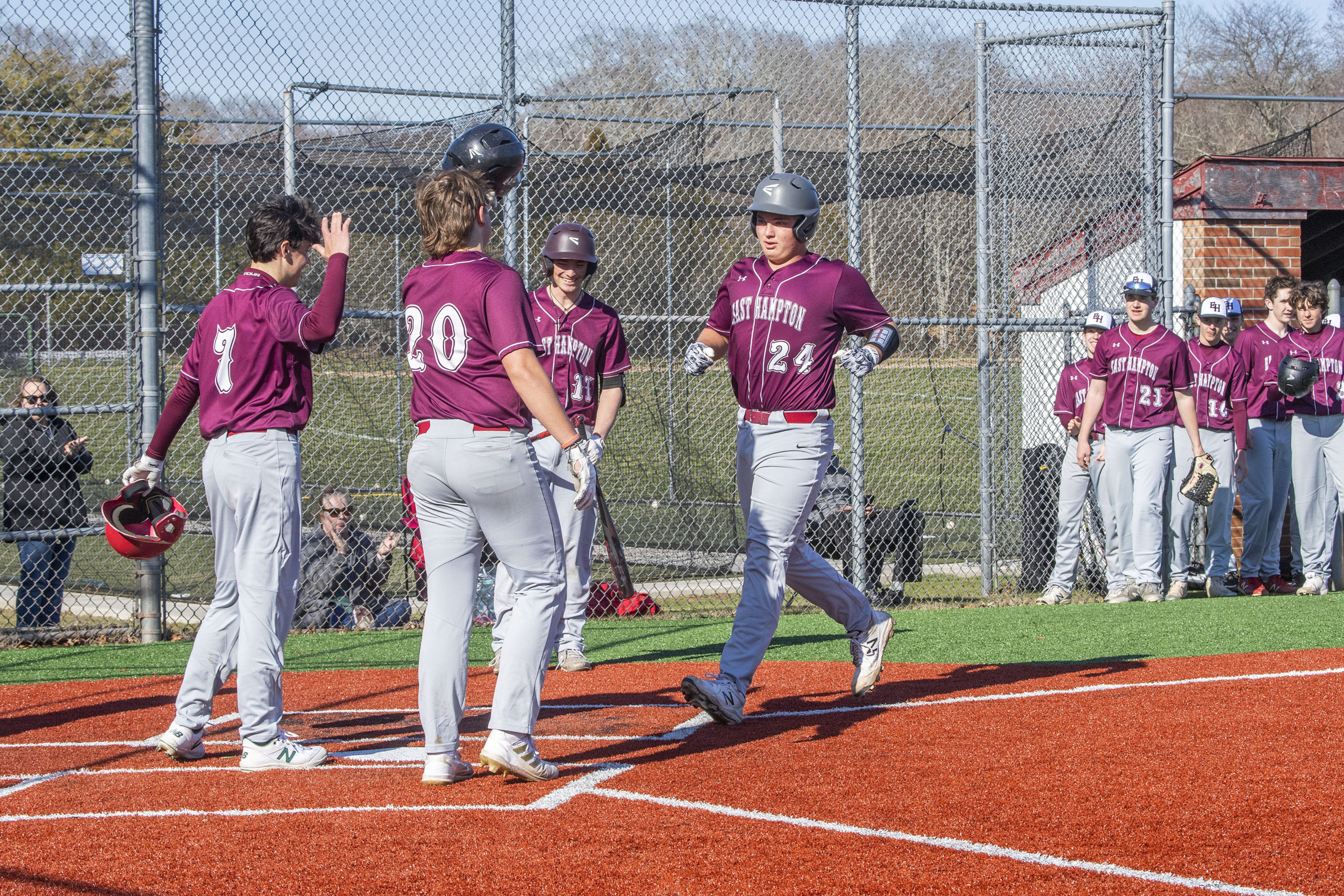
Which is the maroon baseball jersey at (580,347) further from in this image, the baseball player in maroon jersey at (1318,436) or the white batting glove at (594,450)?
the baseball player in maroon jersey at (1318,436)

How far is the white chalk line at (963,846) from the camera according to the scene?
2799 millimetres

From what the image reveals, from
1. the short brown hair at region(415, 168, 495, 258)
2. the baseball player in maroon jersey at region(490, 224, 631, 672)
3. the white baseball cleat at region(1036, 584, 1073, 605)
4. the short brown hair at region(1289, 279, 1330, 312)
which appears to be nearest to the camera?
the short brown hair at region(415, 168, 495, 258)

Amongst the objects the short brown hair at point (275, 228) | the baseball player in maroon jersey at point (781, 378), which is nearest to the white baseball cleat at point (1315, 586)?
the baseball player in maroon jersey at point (781, 378)

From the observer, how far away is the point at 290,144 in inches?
337

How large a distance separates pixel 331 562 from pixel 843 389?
11.0 meters

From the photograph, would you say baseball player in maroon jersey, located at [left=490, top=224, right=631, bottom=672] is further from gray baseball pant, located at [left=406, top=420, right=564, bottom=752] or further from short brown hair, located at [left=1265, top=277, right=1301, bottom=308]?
short brown hair, located at [left=1265, top=277, right=1301, bottom=308]

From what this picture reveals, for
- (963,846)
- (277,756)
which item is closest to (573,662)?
(277,756)

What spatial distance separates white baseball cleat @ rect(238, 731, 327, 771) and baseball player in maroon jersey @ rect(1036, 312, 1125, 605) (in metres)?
6.51

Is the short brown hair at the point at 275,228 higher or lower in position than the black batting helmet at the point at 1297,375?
higher

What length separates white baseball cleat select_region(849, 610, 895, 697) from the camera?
527 centimetres

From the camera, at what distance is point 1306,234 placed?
12.7m

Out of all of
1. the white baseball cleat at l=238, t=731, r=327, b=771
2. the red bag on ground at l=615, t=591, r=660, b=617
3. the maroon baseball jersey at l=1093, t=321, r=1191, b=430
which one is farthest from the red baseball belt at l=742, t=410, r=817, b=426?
the maroon baseball jersey at l=1093, t=321, r=1191, b=430

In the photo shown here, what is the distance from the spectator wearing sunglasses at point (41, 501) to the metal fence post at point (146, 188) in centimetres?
90

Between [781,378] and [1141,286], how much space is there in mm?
4971
